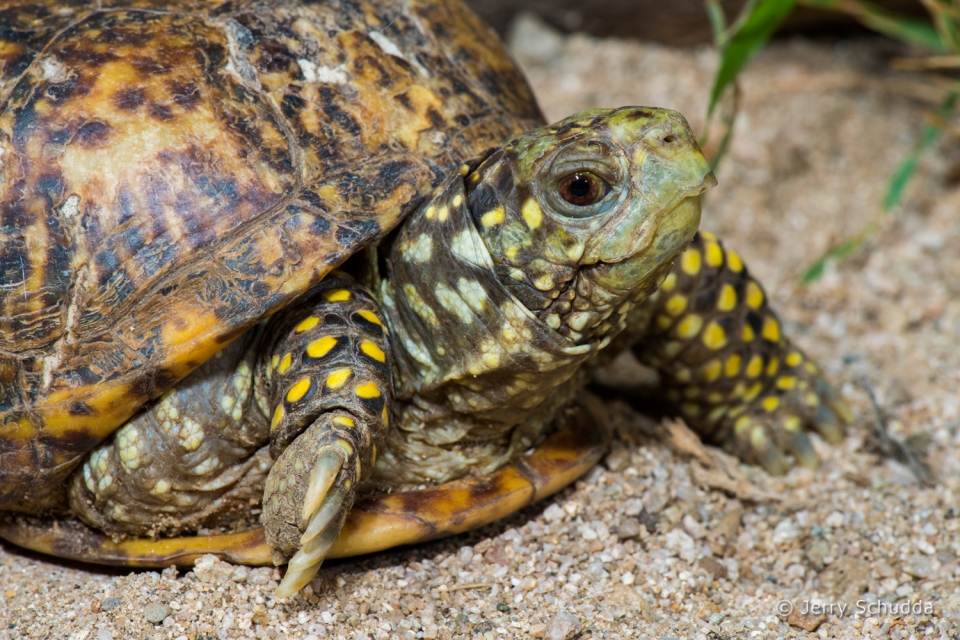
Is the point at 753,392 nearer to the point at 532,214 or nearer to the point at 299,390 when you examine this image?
the point at 532,214

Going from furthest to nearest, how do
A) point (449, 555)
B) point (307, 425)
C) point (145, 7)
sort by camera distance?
point (449, 555), point (145, 7), point (307, 425)

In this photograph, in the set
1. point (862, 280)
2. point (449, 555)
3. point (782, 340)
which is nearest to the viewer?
point (449, 555)

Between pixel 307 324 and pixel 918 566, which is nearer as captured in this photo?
pixel 307 324

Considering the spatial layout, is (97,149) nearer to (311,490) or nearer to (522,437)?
(311,490)

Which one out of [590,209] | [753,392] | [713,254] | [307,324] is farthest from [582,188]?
[753,392]

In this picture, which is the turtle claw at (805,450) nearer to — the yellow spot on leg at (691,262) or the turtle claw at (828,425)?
the turtle claw at (828,425)

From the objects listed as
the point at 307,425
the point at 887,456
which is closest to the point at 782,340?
the point at 887,456

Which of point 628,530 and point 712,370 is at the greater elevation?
point 712,370
